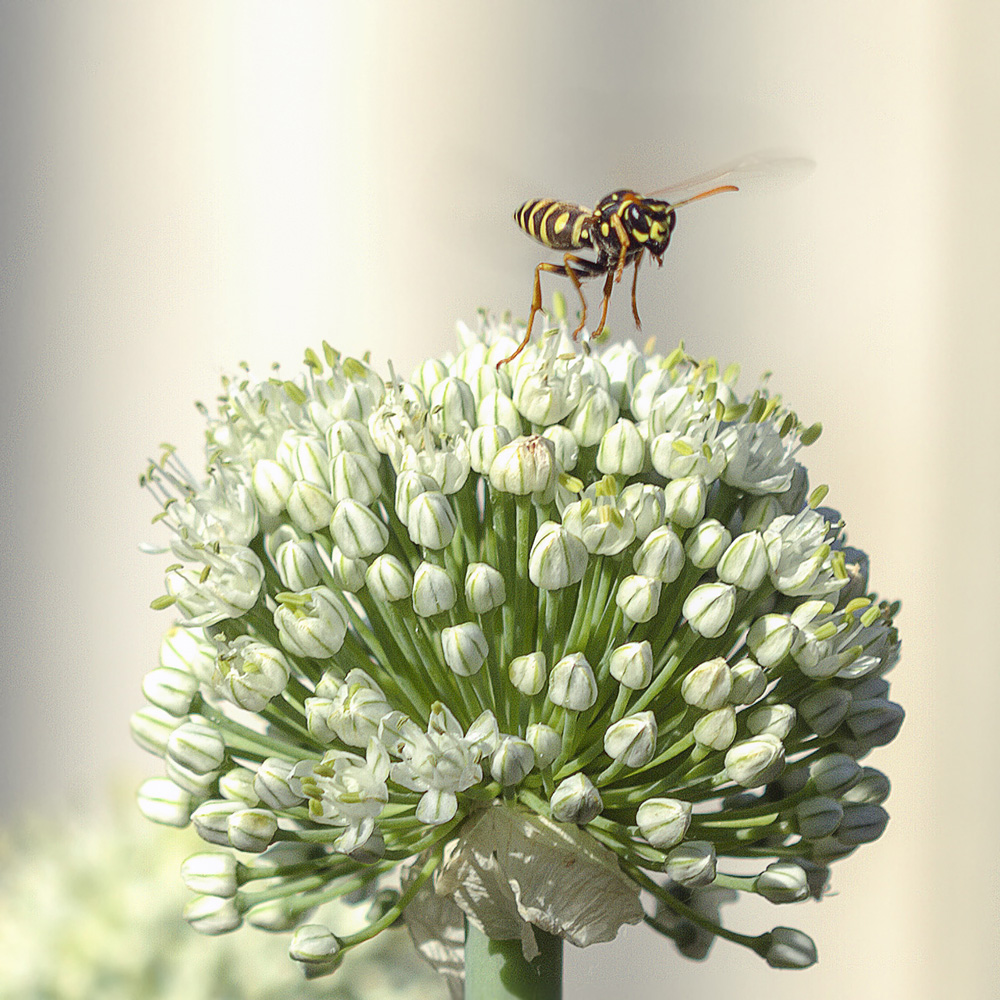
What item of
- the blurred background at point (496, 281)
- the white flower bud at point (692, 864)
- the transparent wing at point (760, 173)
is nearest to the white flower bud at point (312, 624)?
the white flower bud at point (692, 864)

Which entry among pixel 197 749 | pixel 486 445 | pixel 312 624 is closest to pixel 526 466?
pixel 486 445

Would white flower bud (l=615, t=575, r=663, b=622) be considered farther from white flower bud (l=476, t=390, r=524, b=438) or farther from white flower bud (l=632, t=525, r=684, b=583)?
white flower bud (l=476, t=390, r=524, b=438)

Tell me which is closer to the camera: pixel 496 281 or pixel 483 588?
pixel 483 588

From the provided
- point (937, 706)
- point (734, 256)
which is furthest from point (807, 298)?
point (937, 706)

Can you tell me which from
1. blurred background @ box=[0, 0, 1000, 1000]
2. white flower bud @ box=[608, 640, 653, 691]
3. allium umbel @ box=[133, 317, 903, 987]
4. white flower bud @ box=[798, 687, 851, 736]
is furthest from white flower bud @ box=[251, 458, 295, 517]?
blurred background @ box=[0, 0, 1000, 1000]

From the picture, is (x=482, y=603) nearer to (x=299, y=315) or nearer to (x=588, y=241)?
(x=588, y=241)

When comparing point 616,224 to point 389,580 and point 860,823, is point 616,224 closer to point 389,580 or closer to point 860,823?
point 389,580
